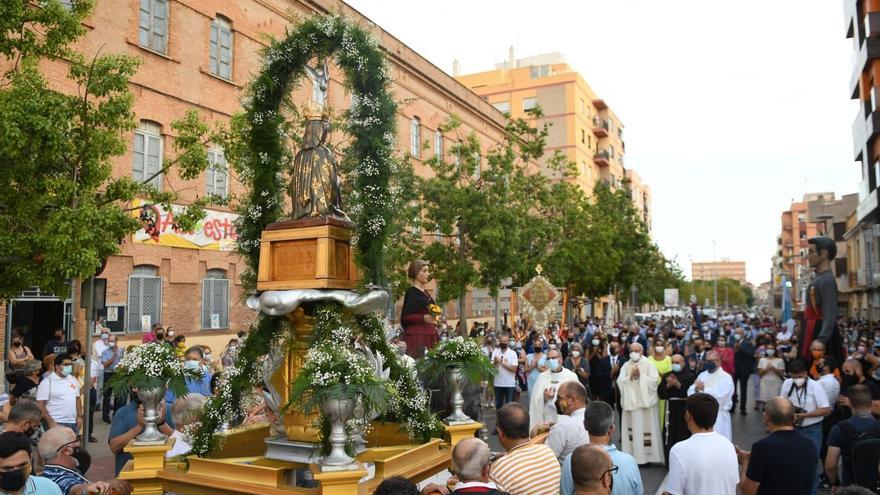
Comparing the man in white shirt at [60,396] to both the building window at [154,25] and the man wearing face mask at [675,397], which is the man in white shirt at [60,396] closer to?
the man wearing face mask at [675,397]

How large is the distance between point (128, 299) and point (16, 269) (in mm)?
8581

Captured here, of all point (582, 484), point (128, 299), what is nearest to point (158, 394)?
point (582, 484)

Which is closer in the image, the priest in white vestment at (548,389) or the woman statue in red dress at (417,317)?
the woman statue in red dress at (417,317)

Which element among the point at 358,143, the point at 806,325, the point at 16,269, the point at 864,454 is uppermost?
the point at 358,143

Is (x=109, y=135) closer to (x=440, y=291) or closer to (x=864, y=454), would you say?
(x=864, y=454)

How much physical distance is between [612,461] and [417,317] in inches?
210

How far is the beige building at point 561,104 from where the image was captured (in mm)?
62469

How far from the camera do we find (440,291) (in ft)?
84.0

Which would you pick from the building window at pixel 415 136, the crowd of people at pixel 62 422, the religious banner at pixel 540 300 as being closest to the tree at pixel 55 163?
the crowd of people at pixel 62 422

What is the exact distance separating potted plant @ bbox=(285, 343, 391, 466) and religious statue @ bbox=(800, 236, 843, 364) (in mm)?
4879

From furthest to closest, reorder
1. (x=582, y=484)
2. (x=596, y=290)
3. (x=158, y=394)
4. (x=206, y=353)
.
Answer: (x=596, y=290), (x=206, y=353), (x=158, y=394), (x=582, y=484)

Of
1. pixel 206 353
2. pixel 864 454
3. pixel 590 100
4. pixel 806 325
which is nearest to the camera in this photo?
pixel 864 454

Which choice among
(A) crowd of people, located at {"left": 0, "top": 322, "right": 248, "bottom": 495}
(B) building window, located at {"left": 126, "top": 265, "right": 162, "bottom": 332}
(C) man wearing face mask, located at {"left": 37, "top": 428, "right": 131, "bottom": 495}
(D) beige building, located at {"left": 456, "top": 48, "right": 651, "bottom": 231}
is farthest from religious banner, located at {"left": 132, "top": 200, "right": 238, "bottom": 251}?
(D) beige building, located at {"left": 456, "top": 48, "right": 651, "bottom": 231}

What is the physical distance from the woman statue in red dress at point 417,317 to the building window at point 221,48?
1575cm
